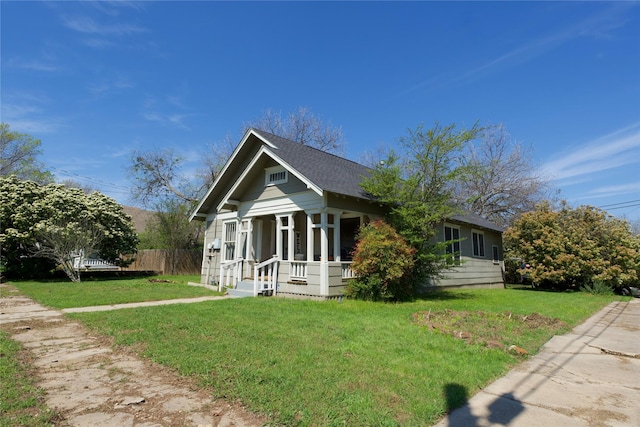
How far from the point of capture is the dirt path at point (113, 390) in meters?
3.09

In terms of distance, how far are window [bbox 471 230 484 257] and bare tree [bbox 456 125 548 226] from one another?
8.97 meters

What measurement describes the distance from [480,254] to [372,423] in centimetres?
1762

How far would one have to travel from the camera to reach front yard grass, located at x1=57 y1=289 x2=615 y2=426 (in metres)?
3.39

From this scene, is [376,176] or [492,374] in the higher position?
[376,176]

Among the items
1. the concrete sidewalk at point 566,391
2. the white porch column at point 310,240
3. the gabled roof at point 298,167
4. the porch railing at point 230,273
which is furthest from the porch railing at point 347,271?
the concrete sidewalk at point 566,391

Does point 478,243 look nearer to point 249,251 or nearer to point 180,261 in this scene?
point 249,251

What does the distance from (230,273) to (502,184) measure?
2381 centimetres

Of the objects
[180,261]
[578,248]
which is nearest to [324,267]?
[578,248]

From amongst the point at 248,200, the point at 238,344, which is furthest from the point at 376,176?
the point at 238,344

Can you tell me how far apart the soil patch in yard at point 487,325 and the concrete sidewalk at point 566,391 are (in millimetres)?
588

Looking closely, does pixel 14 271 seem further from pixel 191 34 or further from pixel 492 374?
pixel 492 374

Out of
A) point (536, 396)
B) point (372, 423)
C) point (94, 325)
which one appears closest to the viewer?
point (372, 423)

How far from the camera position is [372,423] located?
120 inches

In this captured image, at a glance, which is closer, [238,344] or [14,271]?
[238,344]
